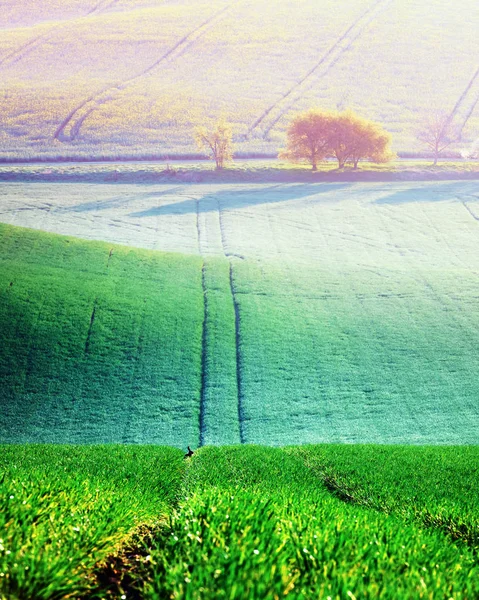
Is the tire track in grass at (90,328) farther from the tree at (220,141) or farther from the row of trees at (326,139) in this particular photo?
the row of trees at (326,139)

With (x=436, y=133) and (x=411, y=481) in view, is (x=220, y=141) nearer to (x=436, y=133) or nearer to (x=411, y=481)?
(x=436, y=133)

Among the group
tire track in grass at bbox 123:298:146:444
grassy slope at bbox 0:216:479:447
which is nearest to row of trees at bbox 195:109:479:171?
grassy slope at bbox 0:216:479:447

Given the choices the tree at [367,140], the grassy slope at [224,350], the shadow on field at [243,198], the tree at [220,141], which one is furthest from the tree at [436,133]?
the grassy slope at [224,350]

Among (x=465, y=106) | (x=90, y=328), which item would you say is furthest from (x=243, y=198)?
(x=465, y=106)

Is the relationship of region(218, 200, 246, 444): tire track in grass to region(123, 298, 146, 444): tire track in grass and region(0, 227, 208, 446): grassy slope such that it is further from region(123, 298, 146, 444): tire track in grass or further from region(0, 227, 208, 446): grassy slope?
region(123, 298, 146, 444): tire track in grass

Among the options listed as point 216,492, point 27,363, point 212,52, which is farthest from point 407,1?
point 216,492
